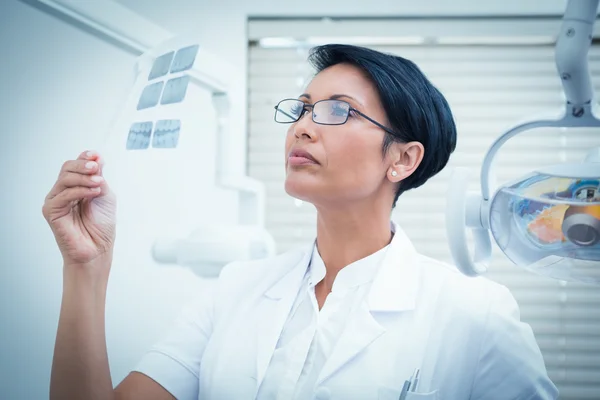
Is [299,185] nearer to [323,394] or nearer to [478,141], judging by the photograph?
[323,394]

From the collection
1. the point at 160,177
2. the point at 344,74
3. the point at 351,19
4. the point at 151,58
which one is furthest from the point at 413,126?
the point at 351,19

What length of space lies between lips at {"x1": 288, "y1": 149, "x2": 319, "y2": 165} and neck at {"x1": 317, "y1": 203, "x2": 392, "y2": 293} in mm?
135

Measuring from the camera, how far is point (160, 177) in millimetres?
1505

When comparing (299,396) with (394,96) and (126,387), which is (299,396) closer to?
(126,387)

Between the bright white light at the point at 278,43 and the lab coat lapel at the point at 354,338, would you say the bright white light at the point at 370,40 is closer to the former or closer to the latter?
the bright white light at the point at 278,43

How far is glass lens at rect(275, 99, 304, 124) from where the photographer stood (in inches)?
49.0

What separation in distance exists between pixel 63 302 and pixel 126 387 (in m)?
0.31

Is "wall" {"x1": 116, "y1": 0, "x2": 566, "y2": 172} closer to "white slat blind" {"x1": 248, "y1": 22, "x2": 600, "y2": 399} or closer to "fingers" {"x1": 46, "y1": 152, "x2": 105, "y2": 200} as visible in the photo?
"white slat blind" {"x1": 248, "y1": 22, "x2": 600, "y2": 399}

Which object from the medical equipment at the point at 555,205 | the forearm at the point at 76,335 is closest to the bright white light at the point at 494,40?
the medical equipment at the point at 555,205

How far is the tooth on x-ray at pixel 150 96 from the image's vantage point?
1086 millimetres

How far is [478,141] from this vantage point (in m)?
2.41

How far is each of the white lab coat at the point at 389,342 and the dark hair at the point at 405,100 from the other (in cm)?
25

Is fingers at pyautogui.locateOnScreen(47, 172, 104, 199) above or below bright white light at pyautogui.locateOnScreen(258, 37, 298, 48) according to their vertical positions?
below

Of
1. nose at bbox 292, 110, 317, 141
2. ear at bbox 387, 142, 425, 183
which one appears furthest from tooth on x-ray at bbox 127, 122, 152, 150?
ear at bbox 387, 142, 425, 183
